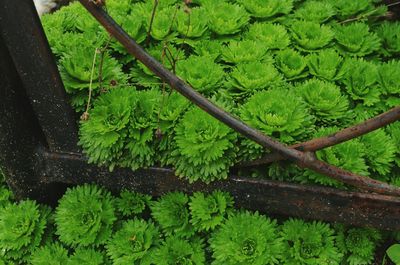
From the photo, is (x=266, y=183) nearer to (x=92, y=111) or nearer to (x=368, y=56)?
(x=92, y=111)

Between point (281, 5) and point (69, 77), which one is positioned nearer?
point (69, 77)

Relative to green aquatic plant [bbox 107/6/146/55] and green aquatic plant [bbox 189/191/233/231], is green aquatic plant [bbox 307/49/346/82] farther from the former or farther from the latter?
green aquatic plant [bbox 107/6/146/55]

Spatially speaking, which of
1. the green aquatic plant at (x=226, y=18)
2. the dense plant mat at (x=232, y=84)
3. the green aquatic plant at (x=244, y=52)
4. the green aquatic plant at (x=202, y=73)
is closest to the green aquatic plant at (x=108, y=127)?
the dense plant mat at (x=232, y=84)

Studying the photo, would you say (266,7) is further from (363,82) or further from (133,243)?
(133,243)

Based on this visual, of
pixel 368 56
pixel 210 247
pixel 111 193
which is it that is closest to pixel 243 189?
pixel 210 247

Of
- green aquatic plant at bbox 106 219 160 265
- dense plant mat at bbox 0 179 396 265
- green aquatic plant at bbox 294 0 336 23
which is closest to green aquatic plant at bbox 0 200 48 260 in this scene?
dense plant mat at bbox 0 179 396 265

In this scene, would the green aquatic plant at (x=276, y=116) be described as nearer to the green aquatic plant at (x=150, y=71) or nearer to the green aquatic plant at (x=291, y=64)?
the green aquatic plant at (x=291, y=64)

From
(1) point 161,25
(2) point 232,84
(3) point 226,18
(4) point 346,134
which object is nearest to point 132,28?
(1) point 161,25
